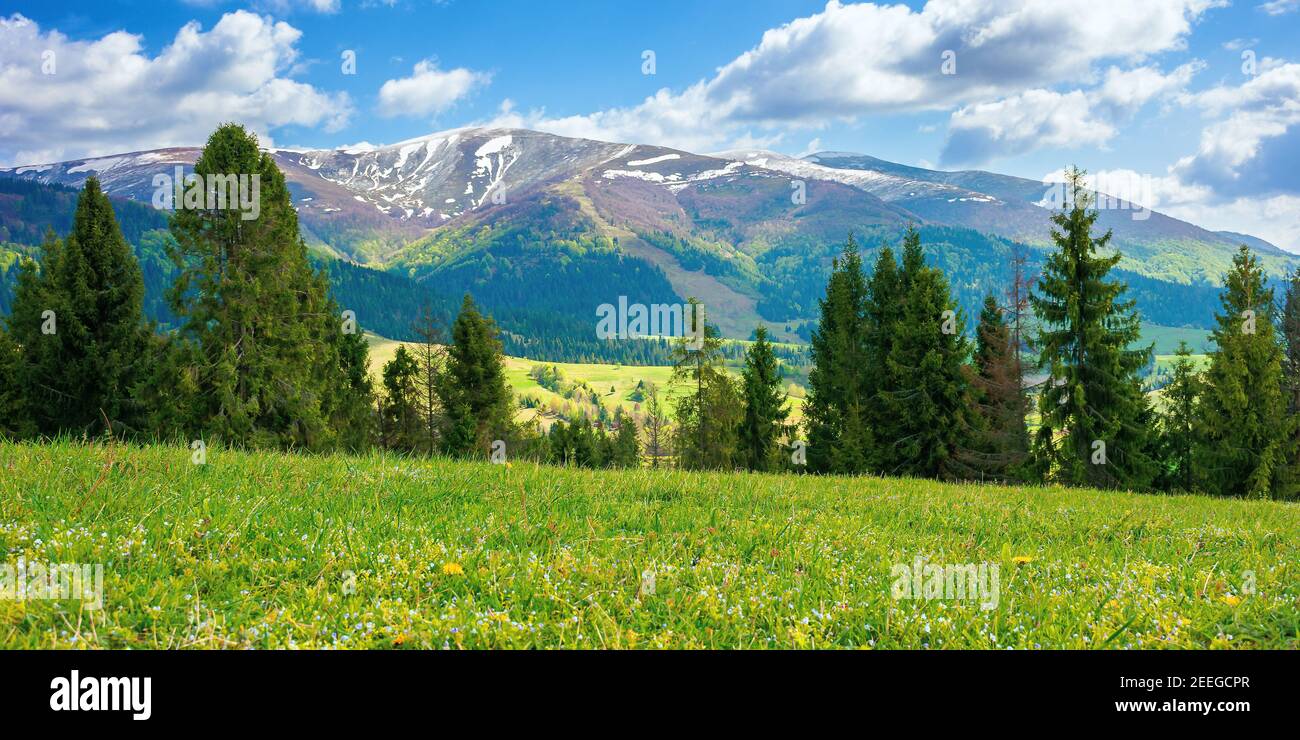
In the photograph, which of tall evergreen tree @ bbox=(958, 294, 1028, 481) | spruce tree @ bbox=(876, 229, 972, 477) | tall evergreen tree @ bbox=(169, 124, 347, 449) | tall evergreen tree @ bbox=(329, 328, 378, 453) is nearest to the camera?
tall evergreen tree @ bbox=(169, 124, 347, 449)

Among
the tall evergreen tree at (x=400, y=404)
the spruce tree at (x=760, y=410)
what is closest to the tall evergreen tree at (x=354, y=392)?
the tall evergreen tree at (x=400, y=404)

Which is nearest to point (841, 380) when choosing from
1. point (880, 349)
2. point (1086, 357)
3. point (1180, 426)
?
point (880, 349)

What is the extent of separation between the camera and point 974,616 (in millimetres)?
4672

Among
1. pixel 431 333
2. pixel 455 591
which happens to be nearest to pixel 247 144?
pixel 431 333

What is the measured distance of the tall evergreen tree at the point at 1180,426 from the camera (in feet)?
153

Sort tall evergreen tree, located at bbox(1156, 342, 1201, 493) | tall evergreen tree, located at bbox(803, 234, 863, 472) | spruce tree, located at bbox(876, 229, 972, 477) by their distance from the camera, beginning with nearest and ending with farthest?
spruce tree, located at bbox(876, 229, 972, 477) → tall evergreen tree, located at bbox(803, 234, 863, 472) → tall evergreen tree, located at bbox(1156, 342, 1201, 493)

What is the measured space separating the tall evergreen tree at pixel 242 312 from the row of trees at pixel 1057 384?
1176 inches

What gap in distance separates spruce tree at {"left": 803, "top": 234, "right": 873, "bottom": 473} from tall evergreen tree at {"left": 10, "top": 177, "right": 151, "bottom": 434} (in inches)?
1493

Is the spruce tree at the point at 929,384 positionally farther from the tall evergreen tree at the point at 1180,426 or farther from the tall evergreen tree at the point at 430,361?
the tall evergreen tree at the point at 430,361

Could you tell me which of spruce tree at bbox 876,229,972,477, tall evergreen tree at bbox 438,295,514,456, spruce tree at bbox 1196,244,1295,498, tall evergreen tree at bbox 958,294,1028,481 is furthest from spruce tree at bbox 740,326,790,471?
spruce tree at bbox 1196,244,1295,498

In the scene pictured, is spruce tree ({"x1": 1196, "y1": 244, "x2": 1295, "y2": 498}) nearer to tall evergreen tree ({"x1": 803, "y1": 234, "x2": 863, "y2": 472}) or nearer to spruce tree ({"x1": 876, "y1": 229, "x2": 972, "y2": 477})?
spruce tree ({"x1": 876, "y1": 229, "x2": 972, "y2": 477})

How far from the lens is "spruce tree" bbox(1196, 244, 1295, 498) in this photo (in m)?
39.2
